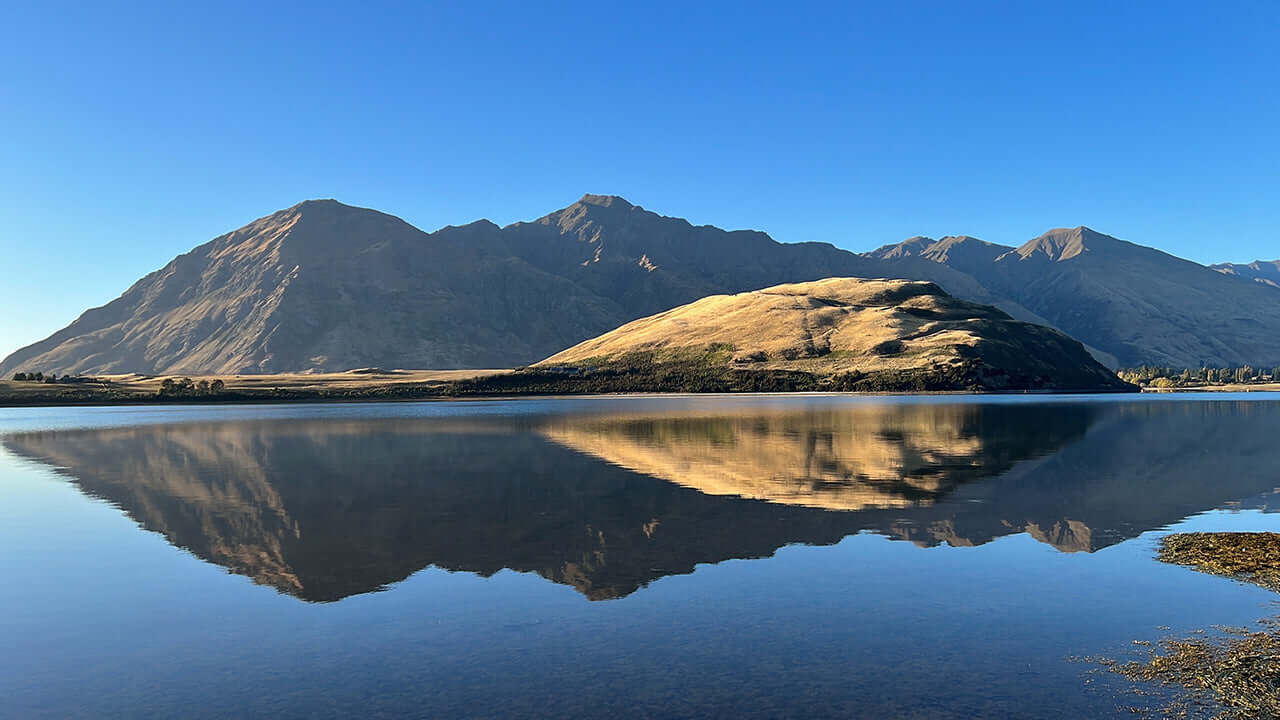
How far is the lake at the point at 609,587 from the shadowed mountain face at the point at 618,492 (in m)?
0.28

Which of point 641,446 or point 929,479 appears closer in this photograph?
point 929,479

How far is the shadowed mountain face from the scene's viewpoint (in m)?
31.2

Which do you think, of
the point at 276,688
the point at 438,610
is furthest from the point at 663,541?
the point at 276,688

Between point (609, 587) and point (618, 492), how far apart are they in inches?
763

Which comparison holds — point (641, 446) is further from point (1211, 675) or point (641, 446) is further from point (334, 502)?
point (1211, 675)

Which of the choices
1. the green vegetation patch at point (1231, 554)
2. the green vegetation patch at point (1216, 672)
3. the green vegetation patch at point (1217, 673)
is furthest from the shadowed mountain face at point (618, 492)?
the green vegetation patch at point (1217, 673)

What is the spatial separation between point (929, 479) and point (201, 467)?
50.1 m

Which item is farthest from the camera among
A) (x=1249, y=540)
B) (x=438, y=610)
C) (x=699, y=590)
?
(x=1249, y=540)

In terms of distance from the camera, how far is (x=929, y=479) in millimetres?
49531

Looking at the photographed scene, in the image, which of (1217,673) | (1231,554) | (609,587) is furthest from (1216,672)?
(609,587)

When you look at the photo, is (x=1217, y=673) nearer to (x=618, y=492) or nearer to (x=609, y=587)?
(x=609, y=587)

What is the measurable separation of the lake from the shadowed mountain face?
28cm

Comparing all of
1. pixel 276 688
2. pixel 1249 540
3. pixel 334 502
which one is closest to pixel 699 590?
pixel 276 688

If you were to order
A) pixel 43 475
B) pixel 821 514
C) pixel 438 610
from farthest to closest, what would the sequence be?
1. pixel 43 475
2. pixel 821 514
3. pixel 438 610
